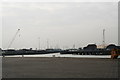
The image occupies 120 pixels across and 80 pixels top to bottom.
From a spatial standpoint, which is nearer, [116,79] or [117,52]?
[116,79]

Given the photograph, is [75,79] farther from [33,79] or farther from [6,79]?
[6,79]

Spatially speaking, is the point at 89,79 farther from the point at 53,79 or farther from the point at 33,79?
the point at 33,79

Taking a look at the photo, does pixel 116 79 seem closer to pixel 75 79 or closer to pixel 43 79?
pixel 75 79

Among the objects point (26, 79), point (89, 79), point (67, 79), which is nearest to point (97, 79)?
point (89, 79)

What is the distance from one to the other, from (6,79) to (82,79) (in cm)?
576

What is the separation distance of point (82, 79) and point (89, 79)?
517 millimetres

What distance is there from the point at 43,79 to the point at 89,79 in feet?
11.4

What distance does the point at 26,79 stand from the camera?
63.9ft

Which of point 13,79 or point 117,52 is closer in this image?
point 13,79

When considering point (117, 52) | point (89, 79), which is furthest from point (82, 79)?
point (117, 52)

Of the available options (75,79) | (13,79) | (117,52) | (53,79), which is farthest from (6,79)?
(117,52)

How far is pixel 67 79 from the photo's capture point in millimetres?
19250

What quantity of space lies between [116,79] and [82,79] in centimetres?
247

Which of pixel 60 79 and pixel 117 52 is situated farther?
pixel 117 52
